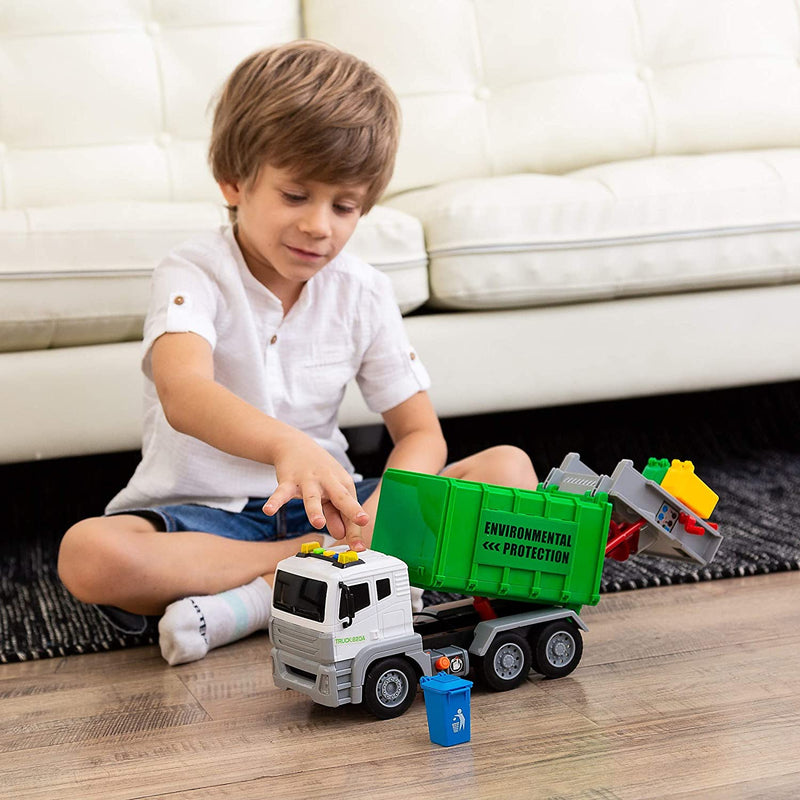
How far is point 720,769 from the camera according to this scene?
0.75 metres

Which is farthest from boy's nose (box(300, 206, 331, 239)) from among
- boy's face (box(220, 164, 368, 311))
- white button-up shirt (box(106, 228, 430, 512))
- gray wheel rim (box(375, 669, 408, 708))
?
gray wheel rim (box(375, 669, 408, 708))

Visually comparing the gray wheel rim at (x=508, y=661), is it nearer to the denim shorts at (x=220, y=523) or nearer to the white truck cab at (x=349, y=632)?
the white truck cab at (x=349, y=632)

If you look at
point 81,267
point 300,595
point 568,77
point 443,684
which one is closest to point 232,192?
point 81,267

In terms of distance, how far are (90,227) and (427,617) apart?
745mm

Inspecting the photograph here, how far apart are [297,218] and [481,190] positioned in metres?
0.52

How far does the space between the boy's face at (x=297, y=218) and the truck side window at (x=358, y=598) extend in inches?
16.8

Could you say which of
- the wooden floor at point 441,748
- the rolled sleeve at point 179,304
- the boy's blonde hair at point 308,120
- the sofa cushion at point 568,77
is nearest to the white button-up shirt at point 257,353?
the rolled sleeve at point 179,304

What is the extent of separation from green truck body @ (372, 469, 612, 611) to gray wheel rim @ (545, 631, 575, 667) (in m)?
0.03

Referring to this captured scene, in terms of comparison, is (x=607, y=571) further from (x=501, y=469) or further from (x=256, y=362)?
(x=256, y=362)

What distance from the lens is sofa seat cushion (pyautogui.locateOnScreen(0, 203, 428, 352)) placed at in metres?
1.41

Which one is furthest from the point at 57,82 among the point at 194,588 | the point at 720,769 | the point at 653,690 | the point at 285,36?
the point at 720,769

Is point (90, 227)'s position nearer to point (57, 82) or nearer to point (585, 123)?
point (57, 82)

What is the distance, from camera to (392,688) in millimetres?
890

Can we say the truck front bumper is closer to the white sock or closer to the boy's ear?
the white sock
